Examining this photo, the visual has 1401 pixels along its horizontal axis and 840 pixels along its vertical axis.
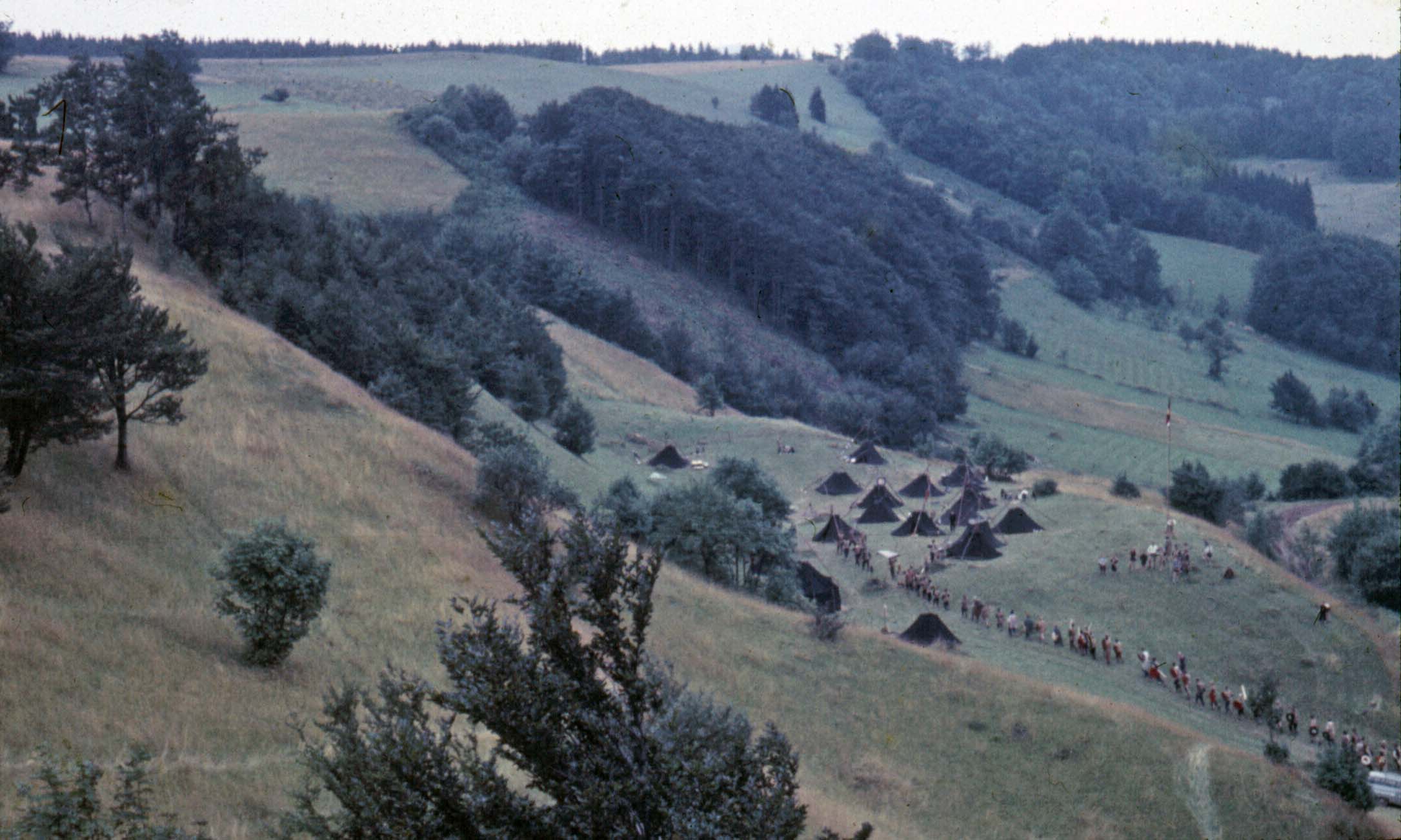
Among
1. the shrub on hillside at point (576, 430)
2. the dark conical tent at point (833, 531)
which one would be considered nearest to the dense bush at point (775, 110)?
the shrub on hillside at point (576, 430)

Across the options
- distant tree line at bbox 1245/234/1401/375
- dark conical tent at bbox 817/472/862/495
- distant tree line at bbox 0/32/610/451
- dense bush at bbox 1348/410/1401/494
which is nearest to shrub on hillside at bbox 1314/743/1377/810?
distant tree line at bbox 0/32/610/451

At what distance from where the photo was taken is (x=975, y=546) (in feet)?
135

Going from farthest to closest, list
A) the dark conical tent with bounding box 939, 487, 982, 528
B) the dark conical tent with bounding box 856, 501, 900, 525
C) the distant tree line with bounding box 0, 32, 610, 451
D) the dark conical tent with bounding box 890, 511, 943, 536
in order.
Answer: the dark conical tent with bounding box 856, 501, 900, 525 < the dark conical tent with bounding box 939, 487, 982, 528 < the dark conical tent with bounding box 890, 511, 943, 536 < the distant tree line with bounding box 0, 32, 610, 451

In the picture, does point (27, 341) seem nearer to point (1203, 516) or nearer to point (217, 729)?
point (217, 729)

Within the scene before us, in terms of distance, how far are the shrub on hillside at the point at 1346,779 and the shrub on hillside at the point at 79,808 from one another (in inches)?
876

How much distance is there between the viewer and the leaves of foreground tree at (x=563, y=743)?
727 centimetres

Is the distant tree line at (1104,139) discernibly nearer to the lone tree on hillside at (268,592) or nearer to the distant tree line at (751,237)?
the distant tree line at (751,237)

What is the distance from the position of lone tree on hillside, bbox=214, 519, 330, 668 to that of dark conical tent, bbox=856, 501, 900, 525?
34.4 meters

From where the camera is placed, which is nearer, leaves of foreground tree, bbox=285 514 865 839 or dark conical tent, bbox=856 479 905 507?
leaves of foreground tree, bbox=285 514 865 839

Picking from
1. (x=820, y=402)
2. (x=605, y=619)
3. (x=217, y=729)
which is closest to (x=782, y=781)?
(x=605, y=619)

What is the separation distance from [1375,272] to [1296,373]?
22959 mm

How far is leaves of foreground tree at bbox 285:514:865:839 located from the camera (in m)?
7.27

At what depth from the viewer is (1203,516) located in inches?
1919

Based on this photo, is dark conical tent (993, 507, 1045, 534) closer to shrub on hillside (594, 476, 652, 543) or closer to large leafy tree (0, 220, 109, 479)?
shrub on hillside (594, 476, 652, 543)
